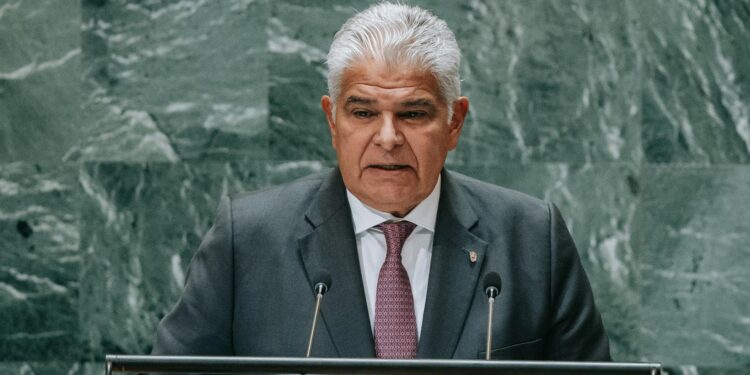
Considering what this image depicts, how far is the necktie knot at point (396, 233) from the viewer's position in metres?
2.56

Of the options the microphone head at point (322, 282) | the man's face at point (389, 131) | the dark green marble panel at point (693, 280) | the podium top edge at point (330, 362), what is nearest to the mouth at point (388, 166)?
the man's face at point (389, 131)

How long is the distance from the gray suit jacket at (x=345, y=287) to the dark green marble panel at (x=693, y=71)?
1.49 meters

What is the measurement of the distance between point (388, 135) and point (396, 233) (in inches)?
10.4

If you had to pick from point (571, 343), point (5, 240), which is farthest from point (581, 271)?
point (5, 240)

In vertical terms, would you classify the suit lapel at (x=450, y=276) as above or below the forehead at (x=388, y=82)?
below

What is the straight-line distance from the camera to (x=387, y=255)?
2.56 m

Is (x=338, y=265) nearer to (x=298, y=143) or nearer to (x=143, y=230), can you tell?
(x=298, y=143)

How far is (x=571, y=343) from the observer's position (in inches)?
101

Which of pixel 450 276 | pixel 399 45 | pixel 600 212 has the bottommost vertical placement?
pixel 600 212

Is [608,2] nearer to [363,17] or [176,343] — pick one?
[363,17]

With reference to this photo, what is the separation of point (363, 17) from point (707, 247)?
2.09 meters

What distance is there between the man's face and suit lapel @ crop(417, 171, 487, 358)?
0.44 ft

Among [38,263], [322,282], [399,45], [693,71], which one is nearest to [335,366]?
[322,282]

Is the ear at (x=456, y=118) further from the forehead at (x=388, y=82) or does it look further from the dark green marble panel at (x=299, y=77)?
the dark green marble panel at (x=299, y=77)
